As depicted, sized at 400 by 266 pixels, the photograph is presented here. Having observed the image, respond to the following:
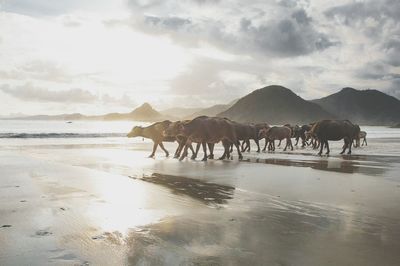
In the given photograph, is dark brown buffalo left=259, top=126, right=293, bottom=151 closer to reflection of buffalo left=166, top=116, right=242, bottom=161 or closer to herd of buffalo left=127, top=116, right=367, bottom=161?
herd of buffalo left=127, top=116, right=367, bottom=161

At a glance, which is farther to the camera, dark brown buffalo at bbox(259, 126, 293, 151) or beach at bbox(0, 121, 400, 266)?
dark brown buffalo at bbox(259, 126, 293, 151)

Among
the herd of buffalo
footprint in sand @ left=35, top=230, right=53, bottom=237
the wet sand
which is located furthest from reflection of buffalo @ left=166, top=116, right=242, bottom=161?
footprint in sand @ left=35, top=230, right=53, bottom=237

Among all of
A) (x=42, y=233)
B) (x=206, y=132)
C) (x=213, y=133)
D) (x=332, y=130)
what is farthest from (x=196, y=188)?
(x=332, y=130)

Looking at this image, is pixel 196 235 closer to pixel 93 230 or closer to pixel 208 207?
pixel 93 230

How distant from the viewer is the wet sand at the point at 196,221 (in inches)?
176

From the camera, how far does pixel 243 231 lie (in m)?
5.58

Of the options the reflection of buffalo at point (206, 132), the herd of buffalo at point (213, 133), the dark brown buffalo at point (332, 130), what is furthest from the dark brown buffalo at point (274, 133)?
the reflection of buffalo at point (206, 132)

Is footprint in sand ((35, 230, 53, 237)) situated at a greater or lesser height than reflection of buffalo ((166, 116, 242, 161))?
lesser

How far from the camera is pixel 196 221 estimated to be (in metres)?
6.17

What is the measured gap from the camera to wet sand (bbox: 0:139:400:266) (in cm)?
447

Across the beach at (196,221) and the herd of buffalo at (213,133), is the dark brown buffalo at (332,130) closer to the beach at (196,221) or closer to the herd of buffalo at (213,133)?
the herd of buffalo at (213,133)

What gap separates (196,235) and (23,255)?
7.20 feet

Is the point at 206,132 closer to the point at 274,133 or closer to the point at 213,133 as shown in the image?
the point at 213,133

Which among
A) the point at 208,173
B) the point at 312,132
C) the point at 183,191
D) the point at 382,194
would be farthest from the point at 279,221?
the point at 312,132
